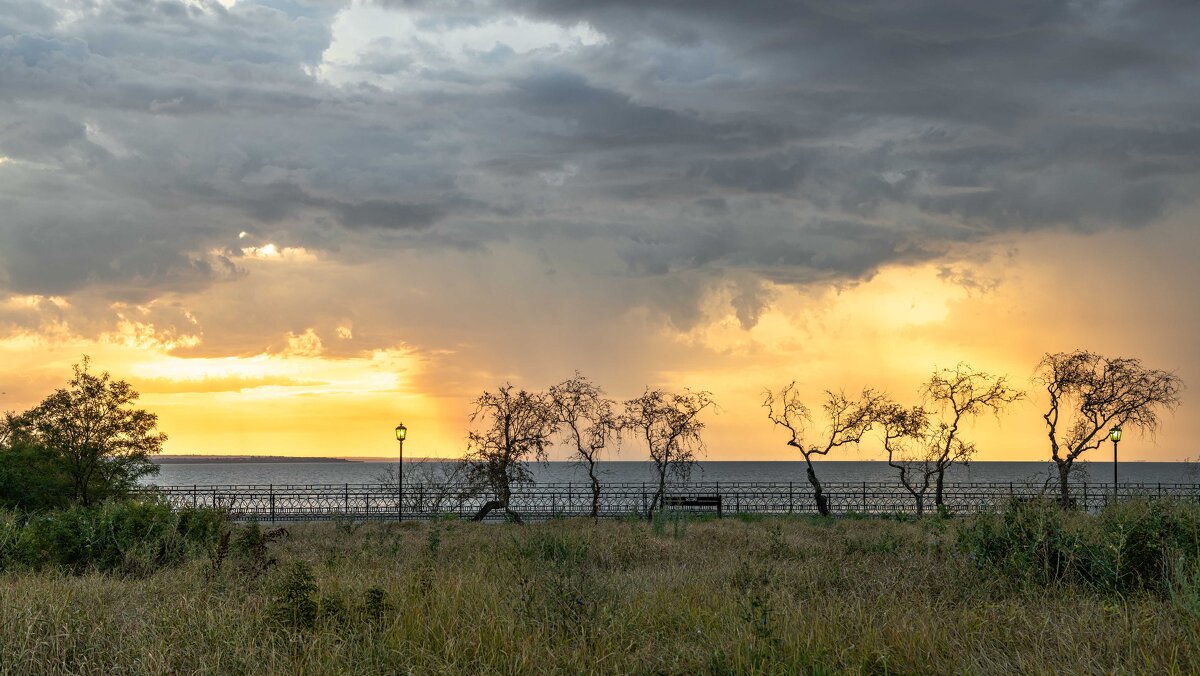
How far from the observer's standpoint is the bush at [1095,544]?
33.2 feet

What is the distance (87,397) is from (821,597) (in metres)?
28.0

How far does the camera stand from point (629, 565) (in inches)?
519

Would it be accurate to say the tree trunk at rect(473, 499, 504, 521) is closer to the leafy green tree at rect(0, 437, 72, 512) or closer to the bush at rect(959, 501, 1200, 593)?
the leafy green tree at rect(0, 437, 72, 512)

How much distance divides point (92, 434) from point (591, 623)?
88.9 feet

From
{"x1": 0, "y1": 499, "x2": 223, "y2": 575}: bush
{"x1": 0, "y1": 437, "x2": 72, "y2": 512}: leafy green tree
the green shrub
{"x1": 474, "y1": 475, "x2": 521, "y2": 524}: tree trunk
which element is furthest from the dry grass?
{"x1": 474, "y1": 475, "x2": 521, "y2": 524}: tree trunk

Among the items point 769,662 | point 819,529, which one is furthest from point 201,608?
point 819,529

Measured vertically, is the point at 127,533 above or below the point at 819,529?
above

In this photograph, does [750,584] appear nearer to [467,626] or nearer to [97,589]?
[467,626]

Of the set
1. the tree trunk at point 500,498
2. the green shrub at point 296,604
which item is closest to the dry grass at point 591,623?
the green shrub at point 296,604

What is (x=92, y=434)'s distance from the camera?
97.9 ft

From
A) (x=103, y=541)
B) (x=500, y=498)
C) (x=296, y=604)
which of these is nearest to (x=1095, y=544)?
(x=296, y=604)

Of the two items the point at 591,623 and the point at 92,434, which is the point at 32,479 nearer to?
the point at 92,434

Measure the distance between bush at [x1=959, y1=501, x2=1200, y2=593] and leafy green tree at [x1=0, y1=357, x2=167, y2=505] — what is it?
27112 millimetres

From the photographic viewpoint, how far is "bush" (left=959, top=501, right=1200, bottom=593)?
33.2 feet
